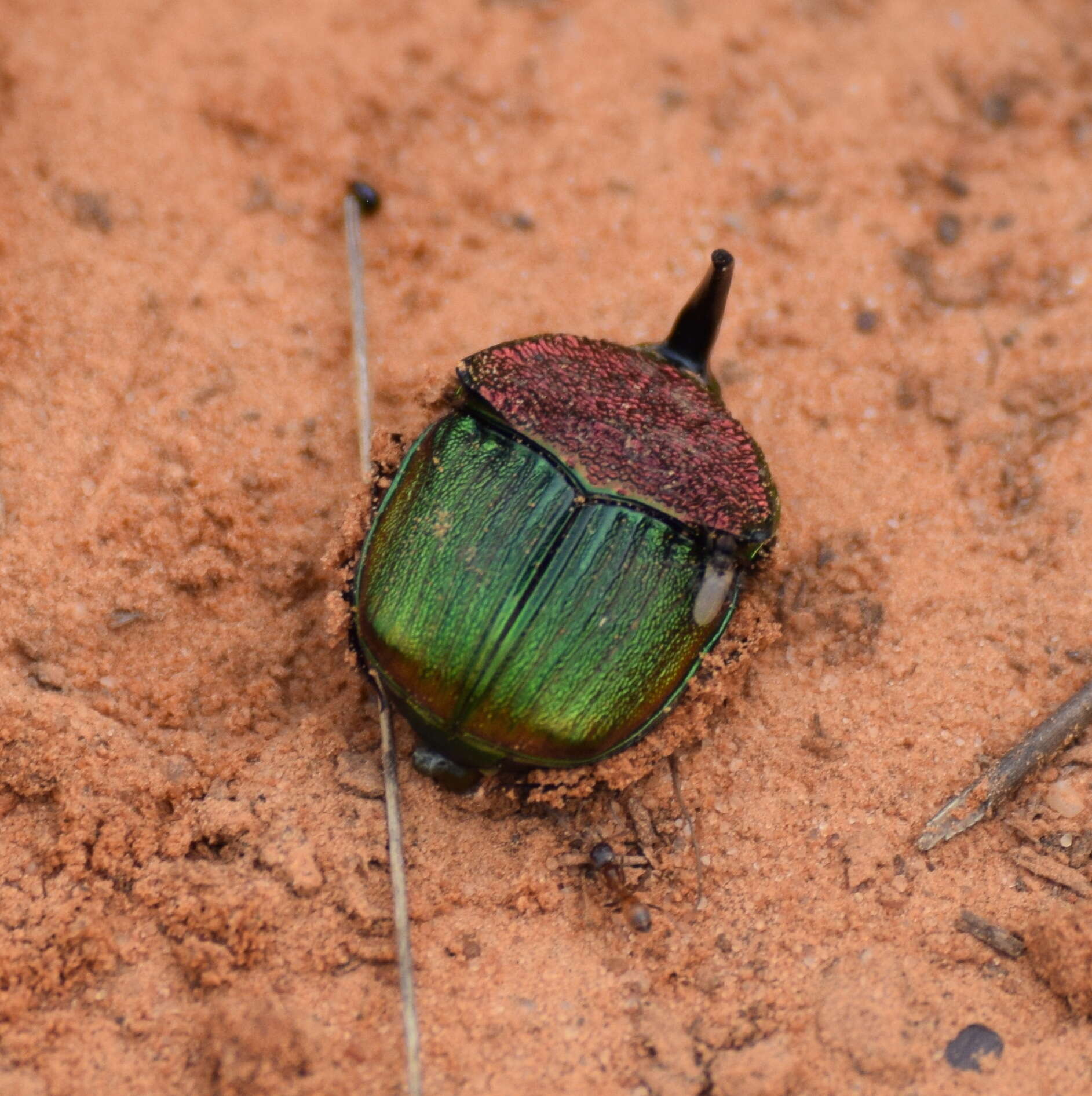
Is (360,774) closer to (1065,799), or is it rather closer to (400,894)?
(400,894)

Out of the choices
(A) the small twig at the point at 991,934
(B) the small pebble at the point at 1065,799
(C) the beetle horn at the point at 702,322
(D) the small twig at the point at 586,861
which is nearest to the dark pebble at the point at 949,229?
(C) the beetle horn at the point at 702,322

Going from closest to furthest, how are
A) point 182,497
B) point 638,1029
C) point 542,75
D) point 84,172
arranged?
point 638,1029, point 182,497, point 84,172, point 542,75

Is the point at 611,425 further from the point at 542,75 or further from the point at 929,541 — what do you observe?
the point at 542,75

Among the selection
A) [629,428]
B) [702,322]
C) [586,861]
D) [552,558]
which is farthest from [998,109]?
[586,861]

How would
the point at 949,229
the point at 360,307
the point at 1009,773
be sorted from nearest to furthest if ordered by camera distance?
1. the point at 1009,773
2. the point at 360,307
3. the point at 949,229

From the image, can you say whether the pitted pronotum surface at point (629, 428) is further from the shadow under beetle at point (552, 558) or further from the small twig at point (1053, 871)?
the small twig at point (1053, 871)

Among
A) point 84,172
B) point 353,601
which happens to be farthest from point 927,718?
point 84,172
